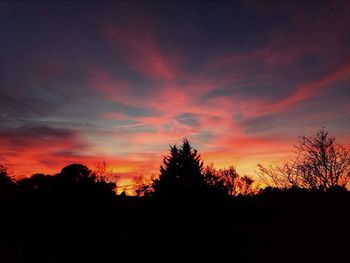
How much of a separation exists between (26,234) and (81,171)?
731 cm

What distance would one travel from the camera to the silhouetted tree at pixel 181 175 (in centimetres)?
1415

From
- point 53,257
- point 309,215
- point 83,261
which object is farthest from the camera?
point 309,215

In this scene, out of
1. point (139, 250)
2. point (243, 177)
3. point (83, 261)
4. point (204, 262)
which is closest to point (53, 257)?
point (83, 261)

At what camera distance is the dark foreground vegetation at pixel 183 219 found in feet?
44.7

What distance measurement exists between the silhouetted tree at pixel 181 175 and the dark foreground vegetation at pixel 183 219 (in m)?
0.04

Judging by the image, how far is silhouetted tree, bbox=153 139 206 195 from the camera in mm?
14148

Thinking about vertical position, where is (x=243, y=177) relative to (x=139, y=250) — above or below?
above

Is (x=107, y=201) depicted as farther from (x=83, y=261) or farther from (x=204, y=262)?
(x=204, y=262)

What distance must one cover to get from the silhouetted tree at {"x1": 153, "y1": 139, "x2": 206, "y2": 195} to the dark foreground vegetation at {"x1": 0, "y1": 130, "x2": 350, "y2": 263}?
44mm

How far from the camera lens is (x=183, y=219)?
1355 cm

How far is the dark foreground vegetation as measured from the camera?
13.6 metres

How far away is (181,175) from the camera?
1486 cm

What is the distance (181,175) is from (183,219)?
2.10 m

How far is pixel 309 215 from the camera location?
78.3 feet
